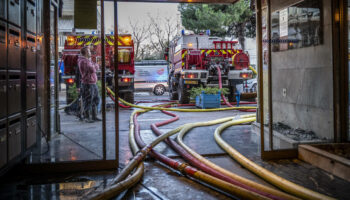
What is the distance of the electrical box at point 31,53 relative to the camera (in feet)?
14.1

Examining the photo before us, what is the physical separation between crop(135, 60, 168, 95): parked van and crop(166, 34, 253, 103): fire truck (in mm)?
7892

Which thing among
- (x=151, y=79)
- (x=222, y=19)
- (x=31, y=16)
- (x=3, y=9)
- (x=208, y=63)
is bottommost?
(x=3, y=9)

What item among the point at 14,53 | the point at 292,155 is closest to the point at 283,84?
the point at 292,155

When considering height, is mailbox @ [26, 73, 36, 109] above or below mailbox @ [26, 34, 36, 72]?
below

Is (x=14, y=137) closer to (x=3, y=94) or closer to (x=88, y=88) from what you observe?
(x=3, y=94)

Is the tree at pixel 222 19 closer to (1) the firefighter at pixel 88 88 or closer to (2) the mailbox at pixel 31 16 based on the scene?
(1) the firefighter at pixel 88 88

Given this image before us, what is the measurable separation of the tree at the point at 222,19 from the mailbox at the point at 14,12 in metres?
19.4

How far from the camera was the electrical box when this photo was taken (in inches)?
170

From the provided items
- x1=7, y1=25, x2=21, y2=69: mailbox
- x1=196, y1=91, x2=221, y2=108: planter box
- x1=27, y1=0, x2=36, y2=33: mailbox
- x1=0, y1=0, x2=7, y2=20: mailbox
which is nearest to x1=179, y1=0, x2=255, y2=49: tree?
x1=196, y1=91, x2=221, y2=108: planter box

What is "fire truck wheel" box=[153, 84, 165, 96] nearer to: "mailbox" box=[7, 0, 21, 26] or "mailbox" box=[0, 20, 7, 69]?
"mailbox" box=[7, 0, 21, 26]

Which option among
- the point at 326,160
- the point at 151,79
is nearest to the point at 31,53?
the point at 326,160

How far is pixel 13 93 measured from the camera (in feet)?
12.3

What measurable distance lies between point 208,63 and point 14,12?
10760mm

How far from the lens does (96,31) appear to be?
477cm
